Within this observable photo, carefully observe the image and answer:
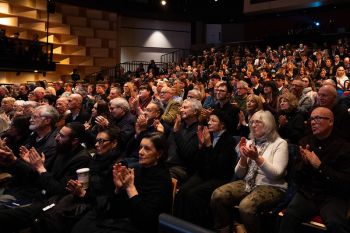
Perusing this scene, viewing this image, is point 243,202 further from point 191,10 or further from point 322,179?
point 191,10

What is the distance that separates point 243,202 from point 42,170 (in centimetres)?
158

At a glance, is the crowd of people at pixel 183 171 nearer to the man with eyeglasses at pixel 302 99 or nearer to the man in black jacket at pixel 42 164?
the man in black jacket at pixel 42 164

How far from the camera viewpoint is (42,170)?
10.3 feet

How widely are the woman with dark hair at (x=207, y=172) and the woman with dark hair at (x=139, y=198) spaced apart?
2.14 feet

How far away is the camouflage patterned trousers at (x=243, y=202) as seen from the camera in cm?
298

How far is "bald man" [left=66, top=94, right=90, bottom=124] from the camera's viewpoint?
18.4 feet

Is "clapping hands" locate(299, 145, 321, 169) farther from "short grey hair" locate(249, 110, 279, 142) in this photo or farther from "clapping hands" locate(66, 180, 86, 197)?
"clapping hands" locate(66, 180, 86, 197)

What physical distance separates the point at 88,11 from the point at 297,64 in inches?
352

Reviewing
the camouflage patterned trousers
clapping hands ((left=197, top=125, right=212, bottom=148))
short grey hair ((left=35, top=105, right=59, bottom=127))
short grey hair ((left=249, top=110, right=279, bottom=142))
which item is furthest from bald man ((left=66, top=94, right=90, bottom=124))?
short grey hair ((left=249, top=110, right=279, bottom=142))

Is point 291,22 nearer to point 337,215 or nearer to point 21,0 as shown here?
point 21,0

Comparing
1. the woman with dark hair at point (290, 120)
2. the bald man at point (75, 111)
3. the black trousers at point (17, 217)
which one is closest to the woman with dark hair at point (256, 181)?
the woman with dark hair at point (290, 120)

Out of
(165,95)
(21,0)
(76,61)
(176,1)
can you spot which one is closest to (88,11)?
(76,61)

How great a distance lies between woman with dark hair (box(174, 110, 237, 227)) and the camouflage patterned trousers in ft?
0.51

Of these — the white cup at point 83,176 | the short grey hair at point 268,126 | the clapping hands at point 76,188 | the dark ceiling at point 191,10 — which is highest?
the dark ceiling at point 191,10
